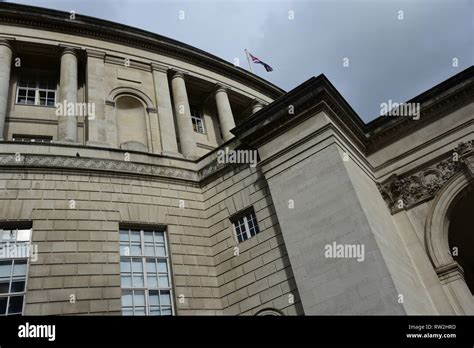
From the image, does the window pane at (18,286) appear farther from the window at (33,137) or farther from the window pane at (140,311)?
the window at (33,137)

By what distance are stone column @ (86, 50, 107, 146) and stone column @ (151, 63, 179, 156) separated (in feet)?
10.2

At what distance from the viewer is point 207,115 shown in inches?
1157

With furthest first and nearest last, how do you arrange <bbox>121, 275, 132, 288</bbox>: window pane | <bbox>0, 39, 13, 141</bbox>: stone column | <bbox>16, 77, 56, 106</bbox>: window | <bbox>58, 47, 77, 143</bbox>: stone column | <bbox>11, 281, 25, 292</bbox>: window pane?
1. <bbox>16, 77, 56, 106</bbox>: window
2. <bbox>58, 47, 77, 143</bbox>: stone column
3. <bbox>0, 39, 13, 141</bbox>: stone column
4. <bbox>121, 275, 132, 288</bbox>: window pane
5. <bbox>11, 281, 25, 292</bbox>: window pane

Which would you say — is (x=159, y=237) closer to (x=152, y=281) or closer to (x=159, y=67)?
(x=152, y=281)

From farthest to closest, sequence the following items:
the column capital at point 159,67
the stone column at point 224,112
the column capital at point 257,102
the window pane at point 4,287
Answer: the column capital at point 257,102
the stone column at point 224,112
the column capital at point 159,67
the window pane at point 4,287

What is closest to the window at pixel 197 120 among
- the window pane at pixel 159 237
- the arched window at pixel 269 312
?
the window pane at pixel 159 237

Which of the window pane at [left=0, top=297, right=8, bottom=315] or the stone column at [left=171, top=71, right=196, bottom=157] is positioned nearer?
the window pane at [left=0, top=297, right=8, bottom=315]

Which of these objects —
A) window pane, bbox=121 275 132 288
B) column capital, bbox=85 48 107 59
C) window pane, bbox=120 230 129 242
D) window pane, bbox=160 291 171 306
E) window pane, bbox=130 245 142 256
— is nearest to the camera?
window pane, bbox=121 275 132 288

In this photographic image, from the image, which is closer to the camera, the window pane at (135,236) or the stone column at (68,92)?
the window pane at (135,236)

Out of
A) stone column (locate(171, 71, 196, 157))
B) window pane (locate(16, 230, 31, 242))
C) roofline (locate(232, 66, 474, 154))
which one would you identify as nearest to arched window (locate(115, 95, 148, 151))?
stone column (locate(171, 71, 196, 157))

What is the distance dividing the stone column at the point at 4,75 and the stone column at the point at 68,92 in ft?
8.28

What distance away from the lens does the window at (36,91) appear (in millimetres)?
22938

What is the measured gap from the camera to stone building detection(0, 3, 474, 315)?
14586 millimetres

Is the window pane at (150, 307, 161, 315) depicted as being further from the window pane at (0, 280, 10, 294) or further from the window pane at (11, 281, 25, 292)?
the window pane at (0, 280, 10, 294)
